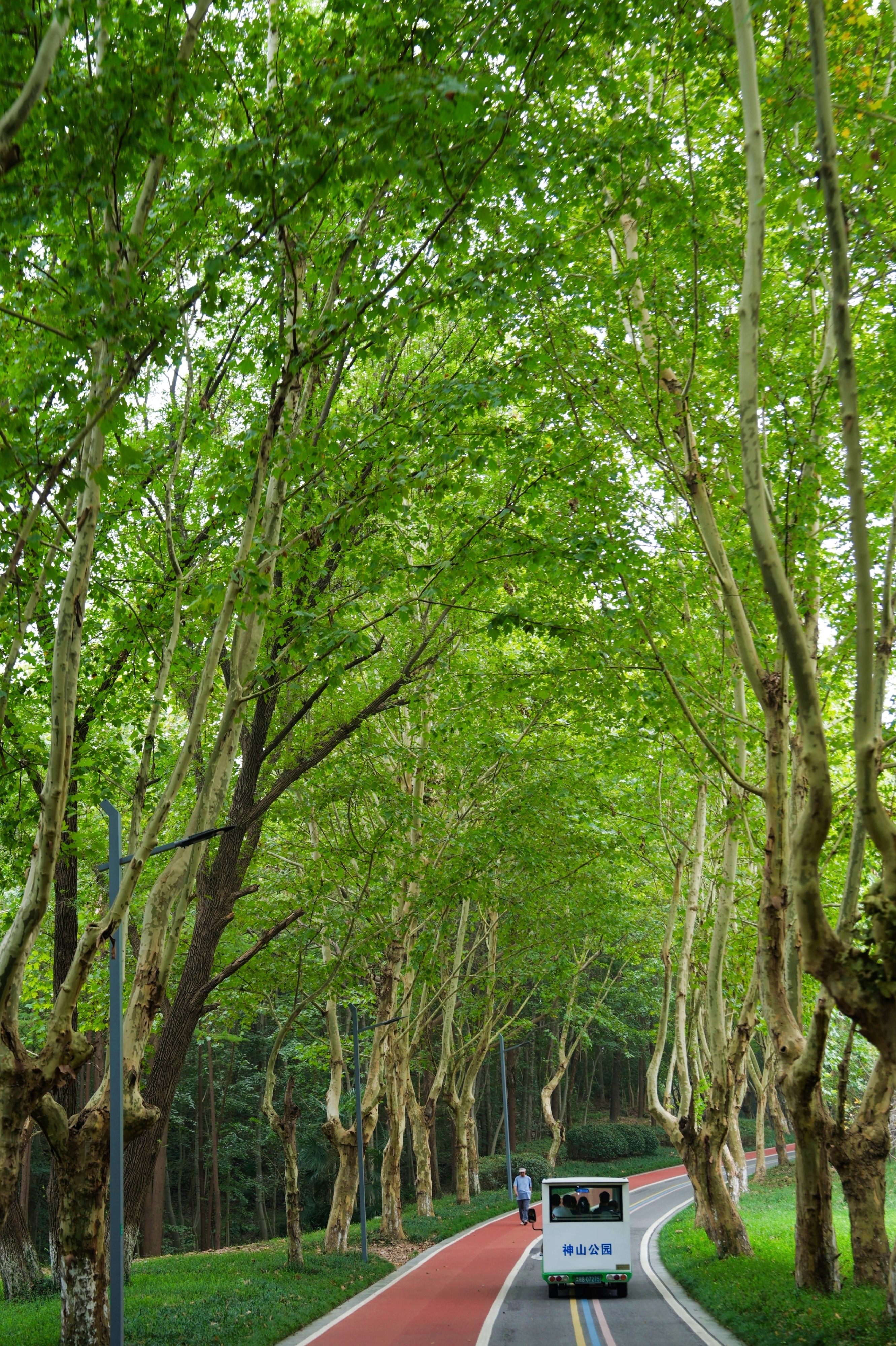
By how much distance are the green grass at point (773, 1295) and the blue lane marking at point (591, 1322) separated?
160cm

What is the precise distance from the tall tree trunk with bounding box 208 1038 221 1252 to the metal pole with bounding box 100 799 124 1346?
28328 millimetres

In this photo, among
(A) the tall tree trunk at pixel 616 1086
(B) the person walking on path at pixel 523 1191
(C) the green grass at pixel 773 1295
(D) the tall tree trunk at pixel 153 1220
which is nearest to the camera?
(C) the green grass at pixel 773 1295

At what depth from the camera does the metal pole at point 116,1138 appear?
8414mm

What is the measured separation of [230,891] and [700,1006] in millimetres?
15331

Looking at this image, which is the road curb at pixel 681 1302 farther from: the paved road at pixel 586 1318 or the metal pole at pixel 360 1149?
the metal pole at pixel 360 1149

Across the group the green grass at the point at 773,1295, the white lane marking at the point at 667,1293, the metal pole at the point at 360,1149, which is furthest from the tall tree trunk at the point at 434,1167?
the metal pole at the point at 360,1149

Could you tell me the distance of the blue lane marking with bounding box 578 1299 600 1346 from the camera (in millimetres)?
13141

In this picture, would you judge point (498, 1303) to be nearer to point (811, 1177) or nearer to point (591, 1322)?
point (591, 1322)

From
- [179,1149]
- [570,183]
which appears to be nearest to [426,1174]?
[179,1149]

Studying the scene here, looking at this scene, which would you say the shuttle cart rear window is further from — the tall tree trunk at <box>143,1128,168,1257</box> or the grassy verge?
the tall tree trunk at <box>143,1128,168,1257</box>

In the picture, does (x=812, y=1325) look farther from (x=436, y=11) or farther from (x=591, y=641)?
(x=436, y=11)

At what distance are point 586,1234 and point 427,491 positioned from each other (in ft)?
45.4

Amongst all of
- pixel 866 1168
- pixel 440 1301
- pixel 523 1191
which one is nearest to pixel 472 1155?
pixel 523 1191

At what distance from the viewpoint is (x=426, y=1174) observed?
98.8ft
